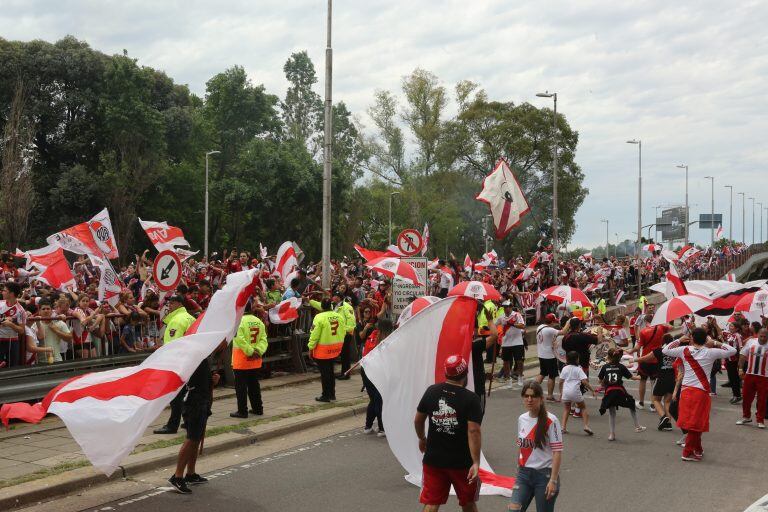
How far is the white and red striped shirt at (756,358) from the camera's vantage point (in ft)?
42.2

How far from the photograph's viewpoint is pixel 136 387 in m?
7.72

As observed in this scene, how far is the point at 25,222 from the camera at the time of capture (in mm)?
35875

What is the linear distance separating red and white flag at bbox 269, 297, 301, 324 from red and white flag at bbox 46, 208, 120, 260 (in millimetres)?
3634

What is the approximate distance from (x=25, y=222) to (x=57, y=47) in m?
12.3

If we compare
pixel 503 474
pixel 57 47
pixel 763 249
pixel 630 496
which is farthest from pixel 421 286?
pixel 763 249

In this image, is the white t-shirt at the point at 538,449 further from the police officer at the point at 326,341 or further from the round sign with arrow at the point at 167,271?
the round sign with arrow at the point at 167,271

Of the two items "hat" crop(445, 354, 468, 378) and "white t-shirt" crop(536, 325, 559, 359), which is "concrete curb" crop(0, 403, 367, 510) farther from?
"hat" crop(445, 354, 468, 378)

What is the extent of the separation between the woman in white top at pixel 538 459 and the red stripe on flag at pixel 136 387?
347cm

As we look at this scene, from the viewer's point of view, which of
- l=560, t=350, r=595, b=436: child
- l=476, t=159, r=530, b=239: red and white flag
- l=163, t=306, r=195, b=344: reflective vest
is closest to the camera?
l=163, t=306, r=195, b=344: reflective vest

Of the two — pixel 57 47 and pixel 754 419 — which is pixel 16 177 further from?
pixel 754 419

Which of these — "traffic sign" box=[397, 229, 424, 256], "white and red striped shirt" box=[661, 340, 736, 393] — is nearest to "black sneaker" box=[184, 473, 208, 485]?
"white and red striped shirt" box=[661, 340, 736, 393]

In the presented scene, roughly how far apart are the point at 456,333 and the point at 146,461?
390 centimetres

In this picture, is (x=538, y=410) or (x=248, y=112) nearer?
(x=538, y=410)

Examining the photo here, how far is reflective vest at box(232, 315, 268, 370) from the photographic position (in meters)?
11.6
